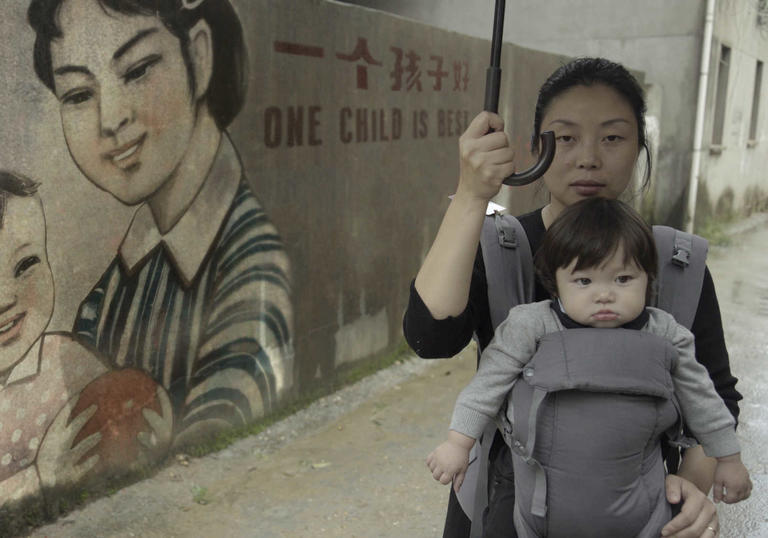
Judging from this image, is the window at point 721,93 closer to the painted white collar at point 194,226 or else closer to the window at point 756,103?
the window at point 756,103

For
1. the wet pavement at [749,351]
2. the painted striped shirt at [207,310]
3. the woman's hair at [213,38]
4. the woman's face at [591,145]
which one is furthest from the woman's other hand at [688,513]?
the woman's hair at [213,38]

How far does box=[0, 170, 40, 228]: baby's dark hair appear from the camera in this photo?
2744 mm

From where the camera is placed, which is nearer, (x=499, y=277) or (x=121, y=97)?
(x=499, y=277)

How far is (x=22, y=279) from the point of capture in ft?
9.33

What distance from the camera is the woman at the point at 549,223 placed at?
1455 millimetres

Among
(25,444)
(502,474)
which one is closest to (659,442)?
(502,474)

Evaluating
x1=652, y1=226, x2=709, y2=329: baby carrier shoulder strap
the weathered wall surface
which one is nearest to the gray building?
the weathered wall surface

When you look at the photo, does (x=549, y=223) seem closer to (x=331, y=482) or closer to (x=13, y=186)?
(x=13, y=186)

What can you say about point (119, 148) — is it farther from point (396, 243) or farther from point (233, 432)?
point (396, 243)

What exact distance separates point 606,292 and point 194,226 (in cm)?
243

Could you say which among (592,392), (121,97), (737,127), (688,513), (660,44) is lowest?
(688,513)

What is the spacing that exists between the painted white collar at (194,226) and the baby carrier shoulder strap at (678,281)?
2254 millimetres

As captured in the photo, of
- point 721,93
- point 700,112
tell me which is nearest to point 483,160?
point 700,112

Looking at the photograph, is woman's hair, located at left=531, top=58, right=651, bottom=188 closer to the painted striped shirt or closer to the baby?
the baby
